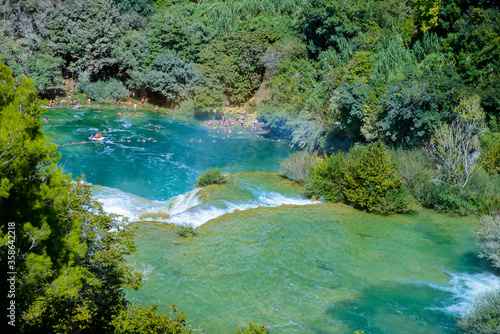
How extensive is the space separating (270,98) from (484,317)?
25187mm

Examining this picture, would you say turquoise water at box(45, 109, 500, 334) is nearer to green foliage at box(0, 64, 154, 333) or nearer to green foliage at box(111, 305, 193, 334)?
green foliage at box(111, 305, 193, 334)

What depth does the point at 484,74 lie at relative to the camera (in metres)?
19.3

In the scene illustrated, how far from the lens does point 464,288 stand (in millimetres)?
9695

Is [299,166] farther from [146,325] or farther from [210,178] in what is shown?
[146,325]

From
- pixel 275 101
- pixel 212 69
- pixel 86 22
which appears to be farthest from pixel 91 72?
pixel 275 101

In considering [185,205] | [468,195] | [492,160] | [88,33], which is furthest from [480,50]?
[88,33]

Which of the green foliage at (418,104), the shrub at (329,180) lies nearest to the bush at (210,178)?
the shrub at (329,180)

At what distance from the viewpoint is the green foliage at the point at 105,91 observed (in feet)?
127

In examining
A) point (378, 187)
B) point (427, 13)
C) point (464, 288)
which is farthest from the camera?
point (427, 13)

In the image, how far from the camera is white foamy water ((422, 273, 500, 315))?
29.1 feet

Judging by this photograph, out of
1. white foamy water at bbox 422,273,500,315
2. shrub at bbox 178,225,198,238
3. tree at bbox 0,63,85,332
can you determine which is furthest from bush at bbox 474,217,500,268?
tree at bbox 0,63,85,332

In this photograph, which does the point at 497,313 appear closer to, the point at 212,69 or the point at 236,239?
the point at 236,239

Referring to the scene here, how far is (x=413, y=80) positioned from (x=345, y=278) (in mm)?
12639

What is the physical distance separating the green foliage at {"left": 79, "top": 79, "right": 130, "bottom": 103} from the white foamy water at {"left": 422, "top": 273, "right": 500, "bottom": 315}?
37.0 meters
